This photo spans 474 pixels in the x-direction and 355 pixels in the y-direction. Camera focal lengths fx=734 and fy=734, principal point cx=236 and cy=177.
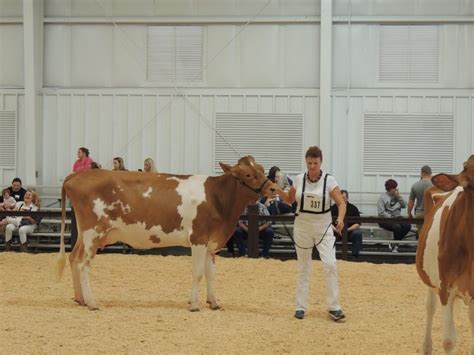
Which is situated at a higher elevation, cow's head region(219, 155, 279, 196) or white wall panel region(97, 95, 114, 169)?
white wall panel region(97, 95, 114, 169)

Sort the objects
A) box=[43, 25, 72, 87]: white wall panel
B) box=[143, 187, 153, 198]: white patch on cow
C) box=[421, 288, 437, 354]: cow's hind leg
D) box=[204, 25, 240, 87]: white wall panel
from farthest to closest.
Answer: box=[43, 25, 72, 87]: white wall panel < box=[204, 25, 240, 87]: white wall panel < box=[143, 187, 153, 198]: white patch on cow < box=[421, 288, 437, 354]: cow's hind leg

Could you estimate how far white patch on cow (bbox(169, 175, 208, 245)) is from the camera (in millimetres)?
8141

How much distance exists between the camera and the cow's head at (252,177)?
26.6 feet

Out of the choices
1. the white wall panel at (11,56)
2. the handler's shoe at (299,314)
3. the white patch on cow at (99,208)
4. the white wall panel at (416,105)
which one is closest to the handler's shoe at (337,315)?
the handler's shoe at (299,314)

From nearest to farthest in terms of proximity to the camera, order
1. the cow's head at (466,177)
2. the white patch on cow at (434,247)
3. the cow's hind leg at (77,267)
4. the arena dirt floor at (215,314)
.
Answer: the cow's head at (466,177)
the white patch on cow at (434,247)
the arena dirt floor at (215,314)
the cow's hind leg at (77,267)

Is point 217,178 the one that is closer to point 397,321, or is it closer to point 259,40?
point 397,321

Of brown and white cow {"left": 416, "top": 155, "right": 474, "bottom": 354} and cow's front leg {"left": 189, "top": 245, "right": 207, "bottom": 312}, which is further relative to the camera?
cow's front leg {"left": 189, "top": 245, "right": 207, "bottom": 312}

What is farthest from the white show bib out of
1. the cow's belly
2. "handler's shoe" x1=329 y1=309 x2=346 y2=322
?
the cow's belly

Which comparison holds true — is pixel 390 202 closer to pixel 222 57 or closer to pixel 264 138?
pixel 264 138

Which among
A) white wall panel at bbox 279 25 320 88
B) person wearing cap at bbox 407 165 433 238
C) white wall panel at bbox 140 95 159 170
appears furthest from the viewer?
white wall panel at bbox 140 95 159 170

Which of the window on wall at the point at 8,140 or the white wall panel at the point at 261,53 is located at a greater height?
the white wall panel at the point at 261,53

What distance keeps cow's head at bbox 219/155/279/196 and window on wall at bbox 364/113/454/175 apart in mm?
7875

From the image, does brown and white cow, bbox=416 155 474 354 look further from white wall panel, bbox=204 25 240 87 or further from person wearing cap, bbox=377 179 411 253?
white wall panel, bbox=204 25 240 87

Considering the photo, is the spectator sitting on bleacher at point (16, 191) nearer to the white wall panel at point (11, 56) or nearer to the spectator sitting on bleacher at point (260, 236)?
the white wall panel at point (11, 56)
